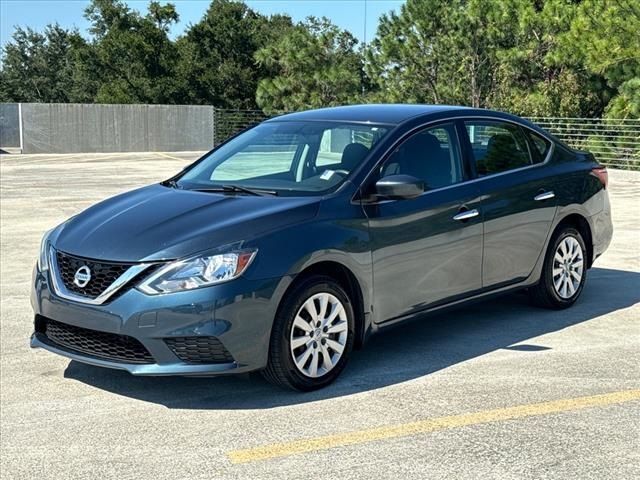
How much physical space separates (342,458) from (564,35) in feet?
66.2

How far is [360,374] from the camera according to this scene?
5430 millimetres

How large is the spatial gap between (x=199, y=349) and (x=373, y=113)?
2.33 metres

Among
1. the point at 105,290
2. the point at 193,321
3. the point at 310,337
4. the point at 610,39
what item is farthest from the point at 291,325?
the point at 610,39

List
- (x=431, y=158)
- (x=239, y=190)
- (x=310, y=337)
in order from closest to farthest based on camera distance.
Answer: (x=310, y=337)
(x=239, y=190)
(x=431, y=158)

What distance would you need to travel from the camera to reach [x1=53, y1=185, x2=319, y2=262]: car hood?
4707mm

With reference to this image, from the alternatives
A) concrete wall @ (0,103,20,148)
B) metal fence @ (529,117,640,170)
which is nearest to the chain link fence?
metal fence @ (529,117,640,170)

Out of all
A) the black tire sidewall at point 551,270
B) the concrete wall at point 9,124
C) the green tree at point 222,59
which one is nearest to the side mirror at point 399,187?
the black tire sidewall at point 551,270

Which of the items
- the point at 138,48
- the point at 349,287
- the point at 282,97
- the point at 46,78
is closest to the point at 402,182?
the point at 349,287

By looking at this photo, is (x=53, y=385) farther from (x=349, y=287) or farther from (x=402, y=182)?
(x=402, y=182)

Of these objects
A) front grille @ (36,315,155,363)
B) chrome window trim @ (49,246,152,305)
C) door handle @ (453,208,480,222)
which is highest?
door handle @ (453,208,480,222)

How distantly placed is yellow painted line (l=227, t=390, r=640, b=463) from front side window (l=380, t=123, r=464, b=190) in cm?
167

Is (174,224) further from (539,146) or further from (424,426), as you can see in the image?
(539,146)

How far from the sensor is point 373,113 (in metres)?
6.18

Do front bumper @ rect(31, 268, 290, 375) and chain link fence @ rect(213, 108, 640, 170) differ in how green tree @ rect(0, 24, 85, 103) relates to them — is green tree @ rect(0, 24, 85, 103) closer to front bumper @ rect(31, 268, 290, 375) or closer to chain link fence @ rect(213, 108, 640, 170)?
chain link fence @ rect(213, 108, 640, 170)
